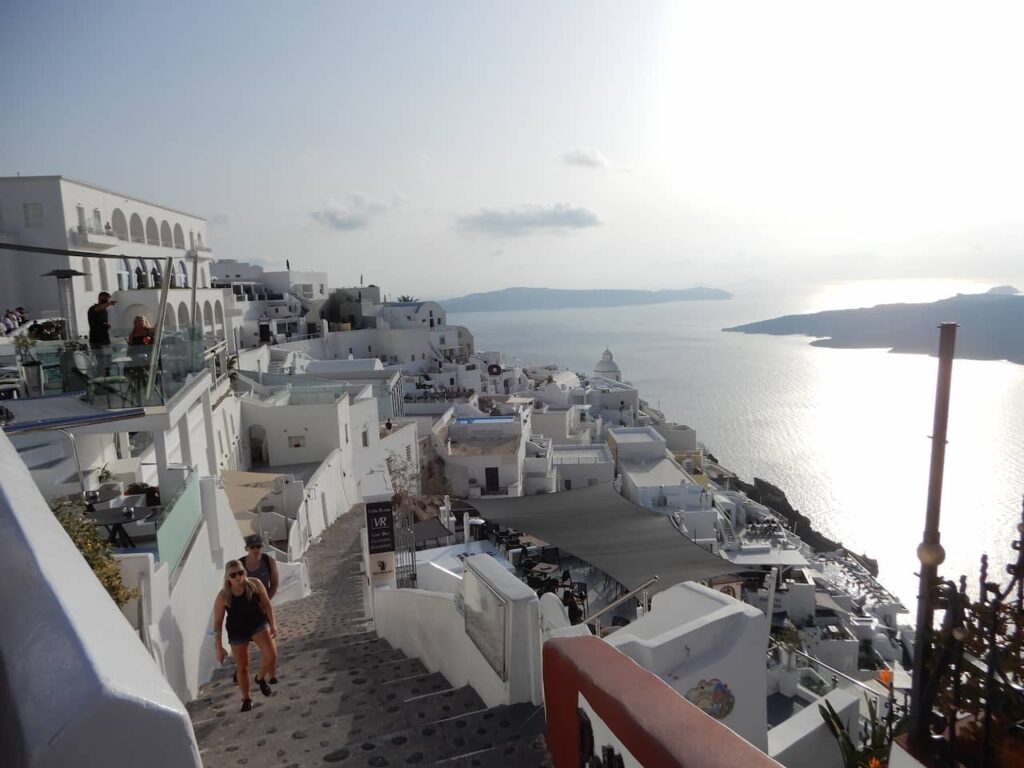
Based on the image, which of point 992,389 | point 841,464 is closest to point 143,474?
point 841,464

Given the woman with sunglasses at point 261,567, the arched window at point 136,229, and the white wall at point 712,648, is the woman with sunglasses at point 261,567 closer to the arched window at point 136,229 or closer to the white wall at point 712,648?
the white wall at point 712,648

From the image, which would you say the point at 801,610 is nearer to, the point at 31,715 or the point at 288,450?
the point at 288,450

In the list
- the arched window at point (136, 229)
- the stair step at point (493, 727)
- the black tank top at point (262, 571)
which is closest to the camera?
the stair step at point (493, 727)

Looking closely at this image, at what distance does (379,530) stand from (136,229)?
2243 cm

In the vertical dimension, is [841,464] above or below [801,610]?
below

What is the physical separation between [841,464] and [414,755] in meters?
57.4

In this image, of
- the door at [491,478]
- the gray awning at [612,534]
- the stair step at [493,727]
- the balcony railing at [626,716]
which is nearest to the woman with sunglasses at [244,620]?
the stair step at [493,727]

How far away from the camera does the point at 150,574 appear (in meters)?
5.35

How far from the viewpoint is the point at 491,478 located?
965 inches

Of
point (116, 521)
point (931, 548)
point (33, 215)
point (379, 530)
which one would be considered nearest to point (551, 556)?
point (379, 530)

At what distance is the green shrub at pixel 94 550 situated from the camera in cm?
455

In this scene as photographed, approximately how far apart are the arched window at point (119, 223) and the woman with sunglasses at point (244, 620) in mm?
23742

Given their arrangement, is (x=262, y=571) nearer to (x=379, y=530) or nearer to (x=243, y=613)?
(x=243, y=613)

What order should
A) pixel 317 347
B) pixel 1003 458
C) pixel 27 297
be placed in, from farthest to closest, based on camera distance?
1. pixel 1003 458
2. pixel 317 347
3. pixel 27 297
